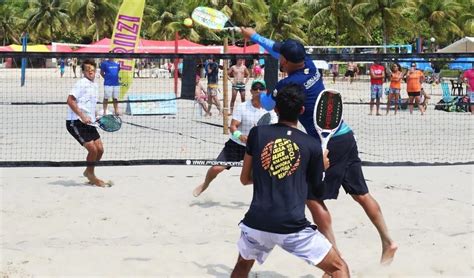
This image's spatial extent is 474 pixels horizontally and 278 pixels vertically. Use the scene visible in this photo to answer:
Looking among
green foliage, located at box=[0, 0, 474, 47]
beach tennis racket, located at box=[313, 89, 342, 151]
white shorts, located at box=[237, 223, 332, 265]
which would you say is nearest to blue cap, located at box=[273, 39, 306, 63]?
beach tennis racket, located at box=[313, 89, 342, 151]

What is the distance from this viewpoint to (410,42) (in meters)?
60.6

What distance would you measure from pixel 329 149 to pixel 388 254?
964 millimetres

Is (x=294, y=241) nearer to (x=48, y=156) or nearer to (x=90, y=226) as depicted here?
(x=90, y=226)

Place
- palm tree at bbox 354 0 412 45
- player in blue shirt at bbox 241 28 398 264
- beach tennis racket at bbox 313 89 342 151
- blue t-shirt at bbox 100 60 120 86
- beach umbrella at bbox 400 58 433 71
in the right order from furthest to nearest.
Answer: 1. palm tree at bbox 354 0 412 45
2. blue t-shirt at bbox 100 60 120 86
3. beach umbrella at bbox 400 58 433 71
4. player in blue shirt at bbox 241 28 398 264
5. beach tennis racket at bbox 313 89 342 151

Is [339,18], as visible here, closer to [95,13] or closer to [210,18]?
[95,13]

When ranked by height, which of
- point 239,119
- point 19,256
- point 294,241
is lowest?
point 19,256

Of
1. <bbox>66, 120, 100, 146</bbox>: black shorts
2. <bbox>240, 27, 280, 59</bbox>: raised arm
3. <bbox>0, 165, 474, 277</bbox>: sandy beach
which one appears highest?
<bbox>240, 27, 280, 59</bbox>: raised arm

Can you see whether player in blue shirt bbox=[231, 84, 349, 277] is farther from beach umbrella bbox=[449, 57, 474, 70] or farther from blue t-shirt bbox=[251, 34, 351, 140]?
beach umbrella bbox=[449, 57, 474, 70]

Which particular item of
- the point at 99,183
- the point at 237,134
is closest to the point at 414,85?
the point at 99,183

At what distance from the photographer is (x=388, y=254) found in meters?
5.02

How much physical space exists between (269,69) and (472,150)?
177 inches

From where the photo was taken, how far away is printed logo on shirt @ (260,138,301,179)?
354 cm

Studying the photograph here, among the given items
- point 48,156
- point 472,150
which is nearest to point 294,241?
point 48,156

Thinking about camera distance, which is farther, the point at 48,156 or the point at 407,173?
the point at 48,156
